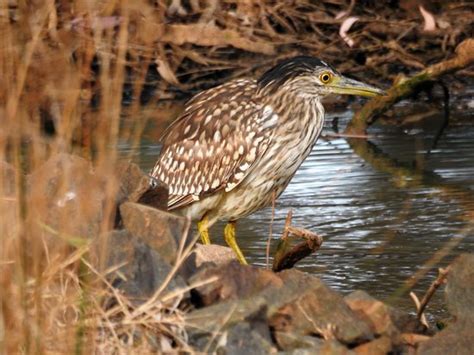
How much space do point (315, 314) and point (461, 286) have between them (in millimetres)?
646

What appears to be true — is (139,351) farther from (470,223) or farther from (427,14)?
(427,14)

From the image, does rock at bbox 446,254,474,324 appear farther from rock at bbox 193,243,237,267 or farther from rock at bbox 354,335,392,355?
rock at bbox 193,243,237,267

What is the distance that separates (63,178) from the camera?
15.0 feet

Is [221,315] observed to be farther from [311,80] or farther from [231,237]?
[311,80]

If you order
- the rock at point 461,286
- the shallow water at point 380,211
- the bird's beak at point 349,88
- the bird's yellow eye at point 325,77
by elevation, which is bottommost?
the shallow water at point 380,211

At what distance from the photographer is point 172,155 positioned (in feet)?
27.6

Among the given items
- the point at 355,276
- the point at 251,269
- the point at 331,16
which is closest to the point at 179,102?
the point at 331,16

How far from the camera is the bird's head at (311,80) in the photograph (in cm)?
821

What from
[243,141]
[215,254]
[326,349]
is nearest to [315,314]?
[326,349]

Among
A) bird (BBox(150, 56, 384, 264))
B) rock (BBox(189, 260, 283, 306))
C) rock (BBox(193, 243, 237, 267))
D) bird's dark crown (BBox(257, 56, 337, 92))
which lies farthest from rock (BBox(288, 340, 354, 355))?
bird's dark crown (BBox(257, 56, 337, 92))

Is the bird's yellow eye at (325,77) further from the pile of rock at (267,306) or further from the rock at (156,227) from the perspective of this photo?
the pile of rock at (267,306)

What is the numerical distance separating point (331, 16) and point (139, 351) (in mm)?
9772

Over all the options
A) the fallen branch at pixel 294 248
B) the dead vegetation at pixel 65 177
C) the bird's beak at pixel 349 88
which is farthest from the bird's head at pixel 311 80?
the dead vegetation at pixel 65 177

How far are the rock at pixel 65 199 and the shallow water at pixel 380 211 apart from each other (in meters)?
2.08
